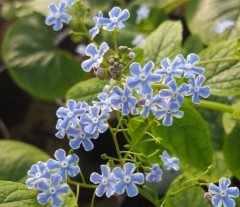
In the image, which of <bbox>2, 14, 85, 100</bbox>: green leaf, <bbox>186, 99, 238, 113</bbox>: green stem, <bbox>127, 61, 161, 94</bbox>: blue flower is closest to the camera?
<bbox>127, 61, 161, 94</bbox>: blue flower

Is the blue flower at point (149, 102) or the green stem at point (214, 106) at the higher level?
the blue flower at point (149, 102)

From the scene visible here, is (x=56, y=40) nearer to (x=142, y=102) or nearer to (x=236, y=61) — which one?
(x=236, y=61)

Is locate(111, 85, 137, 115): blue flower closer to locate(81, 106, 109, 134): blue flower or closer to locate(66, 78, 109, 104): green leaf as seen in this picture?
locate(81, 106, 109, 134): blue flower

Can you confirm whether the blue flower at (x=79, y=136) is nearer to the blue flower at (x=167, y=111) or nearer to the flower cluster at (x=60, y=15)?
the blue flower at (x=167, y=111)

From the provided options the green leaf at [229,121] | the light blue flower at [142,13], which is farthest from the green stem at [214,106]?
the light blue flower at [142,13]

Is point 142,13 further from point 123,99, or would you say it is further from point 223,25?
point 123,99

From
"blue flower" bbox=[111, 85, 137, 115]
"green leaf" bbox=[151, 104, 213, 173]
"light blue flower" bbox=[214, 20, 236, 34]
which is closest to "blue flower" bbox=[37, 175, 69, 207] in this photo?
"blue flower" bbox=[111, 85, 137, 115]

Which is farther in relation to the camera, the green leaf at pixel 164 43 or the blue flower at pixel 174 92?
the green leaf at pixel 164 43

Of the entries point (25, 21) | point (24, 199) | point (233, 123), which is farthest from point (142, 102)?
point (25, 21)
